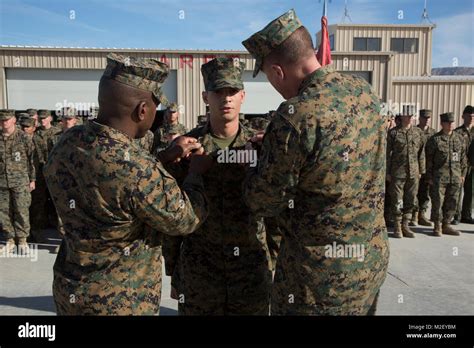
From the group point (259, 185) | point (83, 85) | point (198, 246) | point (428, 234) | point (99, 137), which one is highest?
point (83, 85)

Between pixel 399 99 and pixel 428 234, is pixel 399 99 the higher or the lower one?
the higher one

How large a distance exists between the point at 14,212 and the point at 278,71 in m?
5.78

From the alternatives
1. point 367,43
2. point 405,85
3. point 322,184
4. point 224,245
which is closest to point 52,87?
point 405,85

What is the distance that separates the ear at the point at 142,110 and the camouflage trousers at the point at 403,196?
6081mm

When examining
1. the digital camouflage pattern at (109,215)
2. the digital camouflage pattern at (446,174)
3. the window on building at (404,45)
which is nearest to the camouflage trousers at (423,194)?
the digital camouflage pattern at (446,174)

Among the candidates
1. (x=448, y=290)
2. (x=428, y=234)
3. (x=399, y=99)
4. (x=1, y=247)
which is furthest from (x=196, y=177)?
(x=399, y=99)

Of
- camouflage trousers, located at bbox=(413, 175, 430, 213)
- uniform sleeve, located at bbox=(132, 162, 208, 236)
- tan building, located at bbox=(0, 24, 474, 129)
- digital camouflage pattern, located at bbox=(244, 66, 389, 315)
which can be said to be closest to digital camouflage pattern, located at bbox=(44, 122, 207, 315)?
uniform sleeve, located at bbox=(132, 162, 208, 236)

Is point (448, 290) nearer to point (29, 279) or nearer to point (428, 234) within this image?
point (428, 234)

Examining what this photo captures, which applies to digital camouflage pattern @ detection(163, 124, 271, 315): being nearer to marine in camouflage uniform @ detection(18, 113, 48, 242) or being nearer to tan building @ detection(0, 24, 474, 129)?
marine in camouflage uniform @ detection(18, 113, 48, 242)

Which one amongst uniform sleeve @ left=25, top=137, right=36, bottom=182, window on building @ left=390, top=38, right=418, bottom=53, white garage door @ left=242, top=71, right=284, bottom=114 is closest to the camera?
uniform sleeve @ left=25, top=137, right=36, bottom=182

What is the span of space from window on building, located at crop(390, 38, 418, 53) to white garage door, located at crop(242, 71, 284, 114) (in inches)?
520

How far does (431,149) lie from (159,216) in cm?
697

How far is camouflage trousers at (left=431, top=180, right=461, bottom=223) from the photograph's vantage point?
7254 millimetres

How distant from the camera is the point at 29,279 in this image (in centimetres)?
509
